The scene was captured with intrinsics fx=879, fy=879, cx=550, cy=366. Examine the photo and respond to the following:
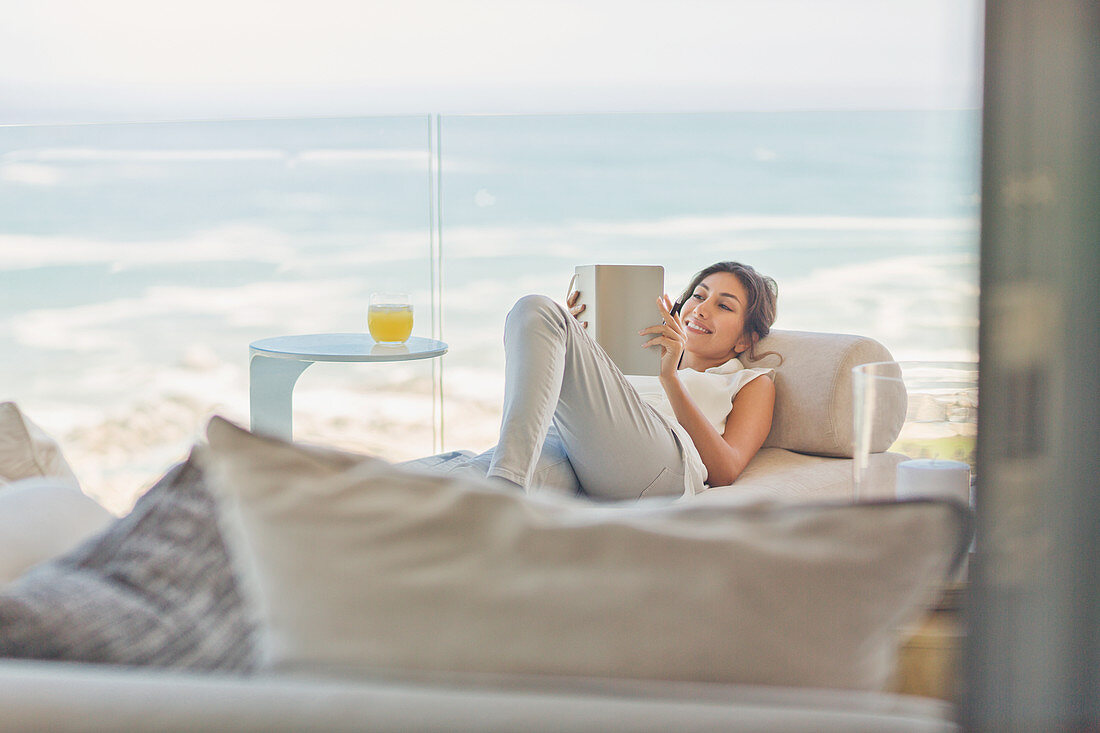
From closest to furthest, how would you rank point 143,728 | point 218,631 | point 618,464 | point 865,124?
point 143,728, point 218,631, point 618,464, point 865,124

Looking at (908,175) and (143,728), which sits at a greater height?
(908,175)

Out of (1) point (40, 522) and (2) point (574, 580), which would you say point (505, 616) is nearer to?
(2) point (574, 580)

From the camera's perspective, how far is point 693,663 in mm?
468

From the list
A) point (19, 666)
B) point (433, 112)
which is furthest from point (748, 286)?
point (19, 666)

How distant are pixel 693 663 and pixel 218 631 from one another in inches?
12.9

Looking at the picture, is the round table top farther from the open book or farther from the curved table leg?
the open book

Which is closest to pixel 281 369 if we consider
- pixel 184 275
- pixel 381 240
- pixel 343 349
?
pixel 343 349

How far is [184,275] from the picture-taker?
396cm

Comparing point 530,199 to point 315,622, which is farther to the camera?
point 530,199

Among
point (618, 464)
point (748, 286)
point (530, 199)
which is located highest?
point (530, 199)

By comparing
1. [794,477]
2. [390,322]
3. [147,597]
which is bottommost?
[794,477]

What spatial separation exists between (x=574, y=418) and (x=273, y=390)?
869 millimetres

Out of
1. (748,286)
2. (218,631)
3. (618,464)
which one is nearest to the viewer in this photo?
(218,631)

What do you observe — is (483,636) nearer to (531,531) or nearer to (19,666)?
(531,531)
